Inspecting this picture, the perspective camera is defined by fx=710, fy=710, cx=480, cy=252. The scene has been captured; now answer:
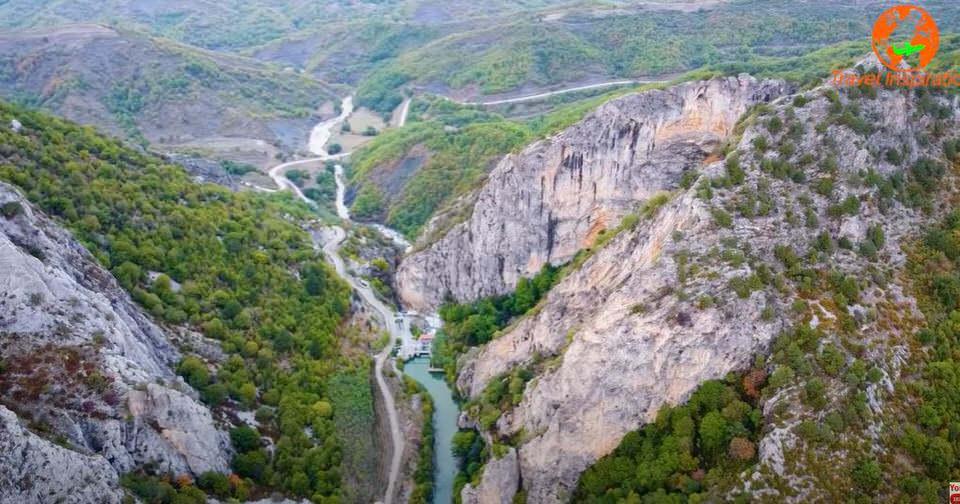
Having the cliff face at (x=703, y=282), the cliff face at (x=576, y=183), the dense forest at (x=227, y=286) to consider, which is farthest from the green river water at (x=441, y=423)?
the cliff face at (x=576, y=183)

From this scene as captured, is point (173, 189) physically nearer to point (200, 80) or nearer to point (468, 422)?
point (468, 422)

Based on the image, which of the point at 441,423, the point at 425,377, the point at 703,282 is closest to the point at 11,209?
the point at 441,423

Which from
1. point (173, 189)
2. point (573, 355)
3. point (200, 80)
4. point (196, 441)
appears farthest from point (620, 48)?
point (196, 441)

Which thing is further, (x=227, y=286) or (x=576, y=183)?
(x=576, y=183)

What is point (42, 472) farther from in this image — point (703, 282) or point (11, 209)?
point (703, 282)

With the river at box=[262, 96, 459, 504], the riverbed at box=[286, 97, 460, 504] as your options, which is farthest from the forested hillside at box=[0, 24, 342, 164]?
the river at box=[262, 96, 459, 504]

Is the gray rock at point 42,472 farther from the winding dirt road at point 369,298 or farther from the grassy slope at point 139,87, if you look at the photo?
the grassy slope at point 139,87
